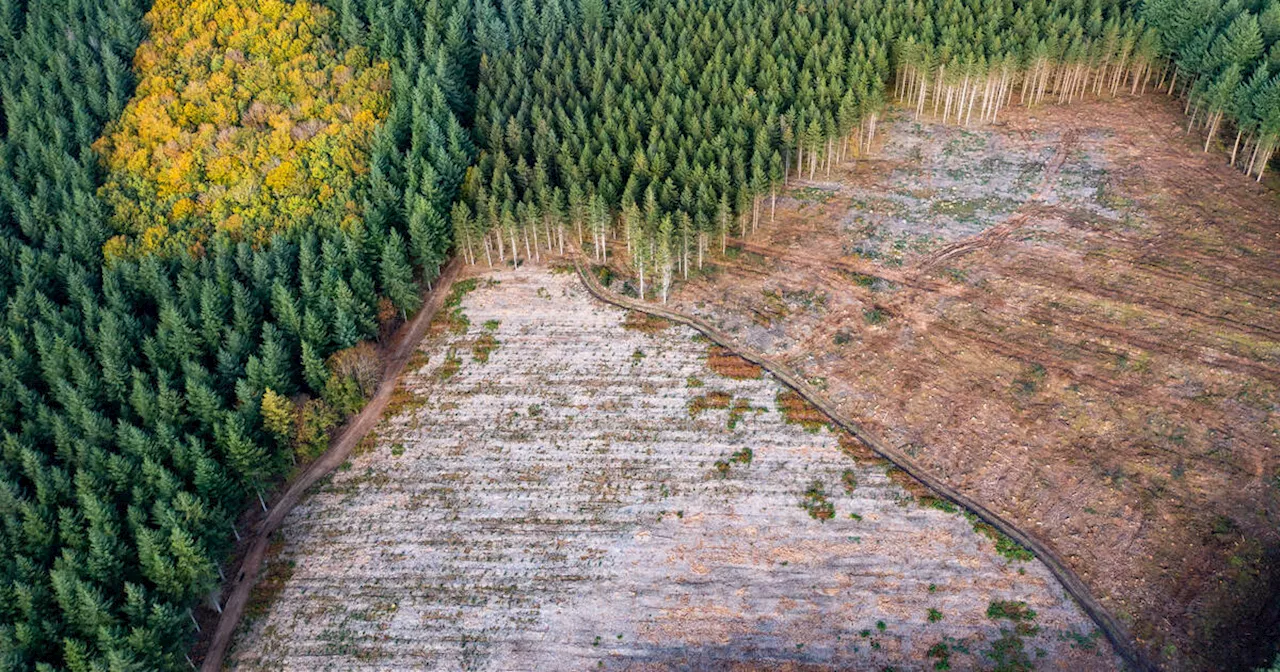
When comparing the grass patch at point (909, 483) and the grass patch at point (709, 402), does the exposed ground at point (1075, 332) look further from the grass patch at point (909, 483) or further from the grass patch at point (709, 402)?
the grass patch at point (709, 402)

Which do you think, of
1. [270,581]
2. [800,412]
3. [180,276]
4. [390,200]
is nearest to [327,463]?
[270,581]

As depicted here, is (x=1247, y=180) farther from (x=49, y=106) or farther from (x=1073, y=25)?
(x=49, y=106)

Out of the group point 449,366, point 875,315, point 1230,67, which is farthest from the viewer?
point 1230,67

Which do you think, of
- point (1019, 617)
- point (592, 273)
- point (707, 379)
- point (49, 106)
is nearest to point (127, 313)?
point (49, 106)

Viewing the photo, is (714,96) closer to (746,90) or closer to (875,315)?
(746,90)

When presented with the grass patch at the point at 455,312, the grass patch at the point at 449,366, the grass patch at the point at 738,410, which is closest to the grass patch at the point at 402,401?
the grass patch at the point at 449,366

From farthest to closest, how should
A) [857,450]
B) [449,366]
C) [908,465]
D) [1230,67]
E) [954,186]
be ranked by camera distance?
[954,186], [1230,67], [449,366], [857,450], [908,465]

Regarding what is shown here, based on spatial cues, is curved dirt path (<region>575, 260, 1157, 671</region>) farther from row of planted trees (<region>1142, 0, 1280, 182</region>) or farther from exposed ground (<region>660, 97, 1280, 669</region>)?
row of planted trees (<region>1142, 0, 1280, 182</region>)
